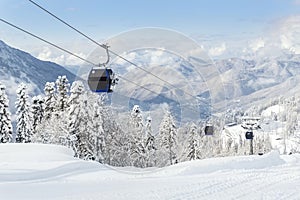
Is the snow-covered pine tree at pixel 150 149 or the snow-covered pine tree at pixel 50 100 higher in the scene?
the snow-covered pine tree at pixel 50 100

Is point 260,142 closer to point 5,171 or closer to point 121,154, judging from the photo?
point 121,154

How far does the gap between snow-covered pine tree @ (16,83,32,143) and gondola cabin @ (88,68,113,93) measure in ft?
95.4

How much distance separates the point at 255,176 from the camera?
1614cm

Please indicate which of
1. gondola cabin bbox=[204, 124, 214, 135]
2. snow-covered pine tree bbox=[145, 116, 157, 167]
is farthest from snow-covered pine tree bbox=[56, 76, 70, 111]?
gondola cabin bbox=[204, 124, 214, 135]

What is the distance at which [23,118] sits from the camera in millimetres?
43625

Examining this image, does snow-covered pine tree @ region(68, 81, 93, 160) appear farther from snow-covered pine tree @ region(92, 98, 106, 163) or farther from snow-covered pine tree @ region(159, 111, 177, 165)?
snow-covered pine tree @ region(159, 111, 177, 165)

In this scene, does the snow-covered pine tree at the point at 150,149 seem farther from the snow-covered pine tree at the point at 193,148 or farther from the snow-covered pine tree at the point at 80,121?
the snow-covered pine tree at the point at 80,121

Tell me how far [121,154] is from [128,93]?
95.3ft

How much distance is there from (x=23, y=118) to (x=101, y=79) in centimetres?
2946

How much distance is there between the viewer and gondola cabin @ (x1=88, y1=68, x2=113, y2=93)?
16.3 metres

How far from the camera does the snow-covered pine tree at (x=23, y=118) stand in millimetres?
43672

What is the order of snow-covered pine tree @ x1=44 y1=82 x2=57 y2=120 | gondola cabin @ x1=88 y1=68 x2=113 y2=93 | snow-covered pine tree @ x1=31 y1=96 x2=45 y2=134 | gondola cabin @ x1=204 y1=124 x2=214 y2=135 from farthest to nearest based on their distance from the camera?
snow-covered pine tree @ x1=31 y1=96 x2=45 y2=134 → snow-covered pine tree @ x1=44 y1=82 x2=57 y2=120 → gondola cabin @ x1=204 y1=124 x2=214 y2=135 → gondola cabin @ x1=88 y1=68 x2=113 y2=93

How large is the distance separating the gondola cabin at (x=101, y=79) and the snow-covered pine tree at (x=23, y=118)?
95.4ft

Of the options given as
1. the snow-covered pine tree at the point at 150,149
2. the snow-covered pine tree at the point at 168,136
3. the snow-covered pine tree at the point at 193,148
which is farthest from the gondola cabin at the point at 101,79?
the snow-covered pine tree at the point at 193,148
